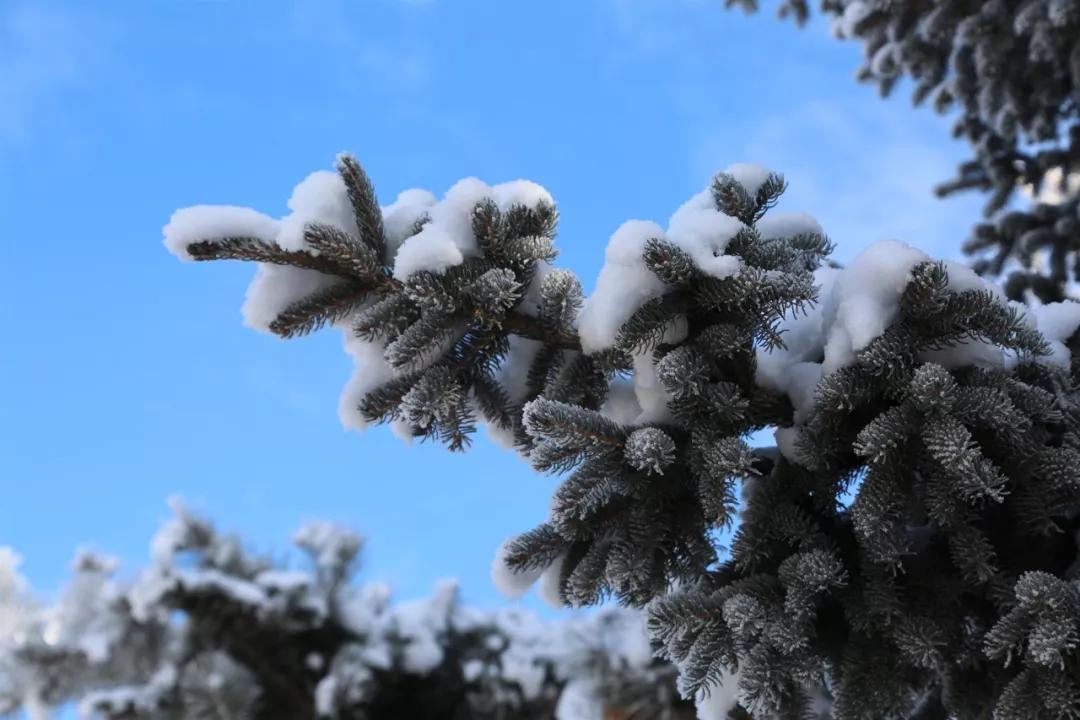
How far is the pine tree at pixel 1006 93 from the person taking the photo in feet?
14.4

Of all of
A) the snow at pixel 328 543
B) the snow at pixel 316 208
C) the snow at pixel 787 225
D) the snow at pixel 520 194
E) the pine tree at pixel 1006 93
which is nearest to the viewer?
the snow at pixel 316 208

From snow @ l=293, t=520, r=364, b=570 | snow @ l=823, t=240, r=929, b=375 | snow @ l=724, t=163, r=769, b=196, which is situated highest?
snow @ l=293, t=520, r=364, b=570

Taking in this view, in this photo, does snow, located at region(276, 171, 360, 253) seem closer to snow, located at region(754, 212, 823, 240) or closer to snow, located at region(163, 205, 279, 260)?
snow, located at region(163, 205, 279, 260)

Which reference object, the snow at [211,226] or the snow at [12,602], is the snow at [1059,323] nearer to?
the snow at [211,226]

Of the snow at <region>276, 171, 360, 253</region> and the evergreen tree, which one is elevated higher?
the evergreen tree

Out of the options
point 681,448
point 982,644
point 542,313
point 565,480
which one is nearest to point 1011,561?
point 982,644

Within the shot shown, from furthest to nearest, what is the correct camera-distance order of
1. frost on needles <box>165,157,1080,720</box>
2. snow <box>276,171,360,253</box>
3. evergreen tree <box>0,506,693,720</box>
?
evergreen tree <box>0,506,693,720</box>, snow <box>276,171,360,253</box>, frost on needles <box>165,157,1080,720</box>

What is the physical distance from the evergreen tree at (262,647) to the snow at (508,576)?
575 cm

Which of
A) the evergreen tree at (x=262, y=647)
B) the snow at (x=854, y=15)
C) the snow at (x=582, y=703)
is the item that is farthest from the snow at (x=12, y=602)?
the snow at (x=854, y=15)

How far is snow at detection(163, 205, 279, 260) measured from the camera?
137 cm

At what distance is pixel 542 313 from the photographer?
1498 millimetres

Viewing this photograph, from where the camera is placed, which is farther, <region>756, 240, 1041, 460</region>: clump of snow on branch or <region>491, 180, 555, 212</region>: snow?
<region>491, 180, 555, 212</region>: snow

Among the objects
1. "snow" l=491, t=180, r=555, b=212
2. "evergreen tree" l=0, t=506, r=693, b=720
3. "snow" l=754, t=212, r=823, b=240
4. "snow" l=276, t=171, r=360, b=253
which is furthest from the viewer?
"evergreen tree" l=0, t=506, r=693, b=720

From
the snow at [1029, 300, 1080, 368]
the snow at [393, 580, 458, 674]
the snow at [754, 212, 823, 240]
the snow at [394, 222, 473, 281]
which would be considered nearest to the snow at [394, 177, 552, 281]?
the snow at [394, 222, 473, 281]
